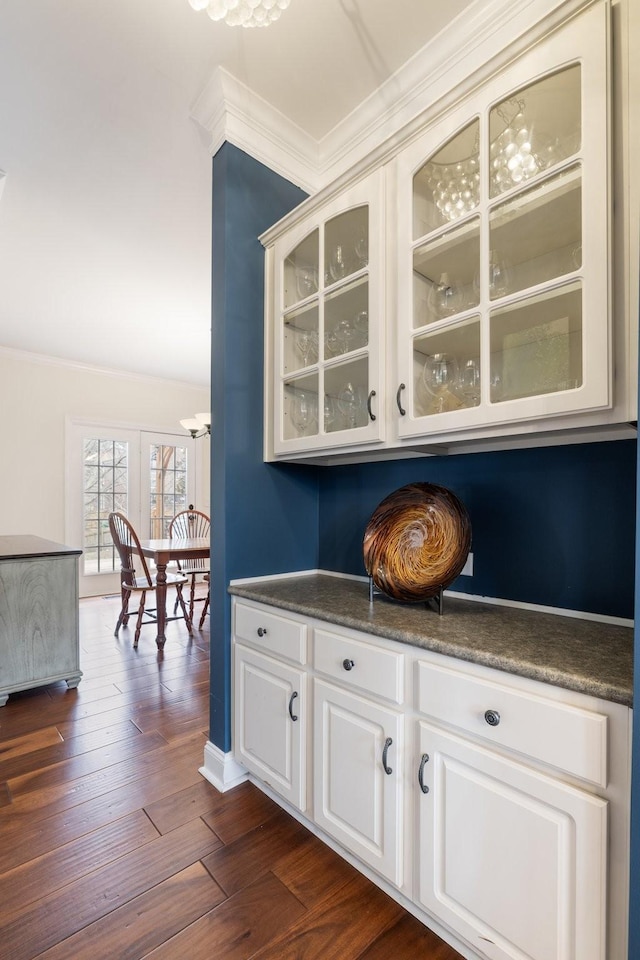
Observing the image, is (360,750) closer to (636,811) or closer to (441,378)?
(636,811)

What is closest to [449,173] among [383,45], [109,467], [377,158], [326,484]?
[377,158]

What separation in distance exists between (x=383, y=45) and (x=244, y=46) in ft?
1.66

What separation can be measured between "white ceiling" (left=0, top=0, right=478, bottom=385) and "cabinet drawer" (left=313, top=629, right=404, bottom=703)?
2072 mm

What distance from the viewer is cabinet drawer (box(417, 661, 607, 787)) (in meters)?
0.88

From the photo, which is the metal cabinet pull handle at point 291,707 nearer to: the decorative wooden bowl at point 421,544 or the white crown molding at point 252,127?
the decorative wooden bowl at point 421,544

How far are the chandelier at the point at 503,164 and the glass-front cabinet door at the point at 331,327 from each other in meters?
0.27

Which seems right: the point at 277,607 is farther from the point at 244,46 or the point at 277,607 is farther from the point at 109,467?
the point at 109,467

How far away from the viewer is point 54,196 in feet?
8.09

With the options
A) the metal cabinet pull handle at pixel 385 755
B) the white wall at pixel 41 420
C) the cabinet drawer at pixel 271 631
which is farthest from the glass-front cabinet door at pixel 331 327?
the white wall at pixel 41 420

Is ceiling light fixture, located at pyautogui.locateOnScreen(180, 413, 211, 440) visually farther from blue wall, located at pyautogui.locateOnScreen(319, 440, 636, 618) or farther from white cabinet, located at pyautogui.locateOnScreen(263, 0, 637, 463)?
blue wall, located at pyautogui.locateOnScreen(319, 440, 636, 618)

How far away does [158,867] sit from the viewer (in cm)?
144

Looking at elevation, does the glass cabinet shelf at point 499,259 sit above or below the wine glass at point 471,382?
above

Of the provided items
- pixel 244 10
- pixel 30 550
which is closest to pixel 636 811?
pixel 244 10

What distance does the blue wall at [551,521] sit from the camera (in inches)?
50.5
